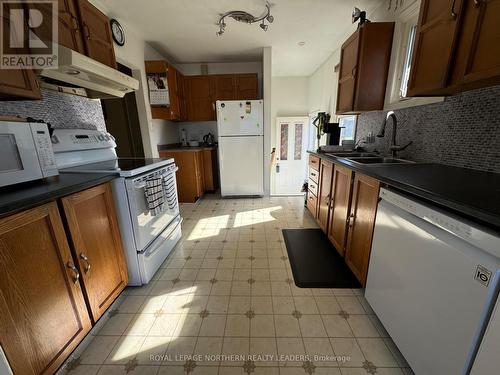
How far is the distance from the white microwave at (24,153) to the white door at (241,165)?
2.54m

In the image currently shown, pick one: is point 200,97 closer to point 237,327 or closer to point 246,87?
point 246,87

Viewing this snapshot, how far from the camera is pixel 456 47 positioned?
1.16 metres

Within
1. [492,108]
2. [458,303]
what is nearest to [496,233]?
[458,303]

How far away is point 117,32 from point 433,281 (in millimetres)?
3623

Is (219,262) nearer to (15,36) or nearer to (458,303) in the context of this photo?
(458,303)

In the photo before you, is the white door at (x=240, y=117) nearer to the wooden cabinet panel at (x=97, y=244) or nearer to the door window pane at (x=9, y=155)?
the wooden cabinet panel at (x=97, y=244)

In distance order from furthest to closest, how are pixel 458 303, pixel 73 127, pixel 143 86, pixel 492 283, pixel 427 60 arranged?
pixel 143 86, pixel 73 127, pixel 427 60, pixel 458 303, pixel 492 283

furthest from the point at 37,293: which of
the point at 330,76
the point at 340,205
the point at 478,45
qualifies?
the point at 330,76

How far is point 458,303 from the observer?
74 cm

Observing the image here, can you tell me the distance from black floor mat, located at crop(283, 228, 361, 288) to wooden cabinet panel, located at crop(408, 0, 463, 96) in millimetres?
1492

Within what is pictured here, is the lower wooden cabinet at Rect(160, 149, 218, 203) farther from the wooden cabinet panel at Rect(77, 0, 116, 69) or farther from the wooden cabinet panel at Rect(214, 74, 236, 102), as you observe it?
the wooden cabinet panel at Rect(77, 0, 116, 69)

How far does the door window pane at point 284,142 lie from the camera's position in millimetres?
5617

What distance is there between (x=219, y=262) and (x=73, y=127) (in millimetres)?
1835

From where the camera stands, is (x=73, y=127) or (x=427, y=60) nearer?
(x=427, y=60)
